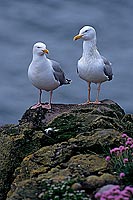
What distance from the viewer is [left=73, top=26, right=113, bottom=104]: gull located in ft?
25.8

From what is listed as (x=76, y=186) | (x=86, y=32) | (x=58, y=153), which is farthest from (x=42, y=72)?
(x=76, y=186)

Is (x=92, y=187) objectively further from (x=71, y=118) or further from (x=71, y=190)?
(x=71, y=118)

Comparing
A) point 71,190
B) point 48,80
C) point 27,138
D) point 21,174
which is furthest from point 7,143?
point 48,80

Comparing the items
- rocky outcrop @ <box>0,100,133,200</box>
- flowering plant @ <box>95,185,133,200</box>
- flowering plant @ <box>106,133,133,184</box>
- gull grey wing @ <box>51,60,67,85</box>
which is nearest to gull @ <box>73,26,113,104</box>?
gull grey wing @ <box>51,60,67,85</box>

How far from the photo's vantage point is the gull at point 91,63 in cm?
786

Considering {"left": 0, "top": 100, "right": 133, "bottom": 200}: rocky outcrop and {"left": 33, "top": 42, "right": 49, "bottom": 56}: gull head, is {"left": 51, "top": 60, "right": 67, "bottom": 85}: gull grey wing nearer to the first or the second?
{"left": 33, "top": 42, "right": 49, "bottom": 56}: gull head

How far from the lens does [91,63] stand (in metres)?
7.88

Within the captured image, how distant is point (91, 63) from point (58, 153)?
3.54 meters

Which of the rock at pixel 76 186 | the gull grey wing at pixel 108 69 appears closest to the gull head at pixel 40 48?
the gull grey wing at pixel 108 69

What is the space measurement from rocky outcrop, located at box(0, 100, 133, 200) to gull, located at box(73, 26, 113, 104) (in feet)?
6.83

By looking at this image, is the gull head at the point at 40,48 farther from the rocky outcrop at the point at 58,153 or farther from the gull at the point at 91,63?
the rocky outcrop at the point at 58,153

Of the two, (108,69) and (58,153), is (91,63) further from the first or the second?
(58,153)

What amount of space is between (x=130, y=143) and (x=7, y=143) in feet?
4.17

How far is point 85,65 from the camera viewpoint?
7863 millimetres
